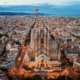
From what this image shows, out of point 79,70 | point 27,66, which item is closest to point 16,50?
point 27,66

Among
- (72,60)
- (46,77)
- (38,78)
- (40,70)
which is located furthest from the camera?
(72,60)

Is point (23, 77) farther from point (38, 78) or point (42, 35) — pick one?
point (42, 35)

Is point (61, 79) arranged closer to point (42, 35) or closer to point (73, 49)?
point (42, 35)

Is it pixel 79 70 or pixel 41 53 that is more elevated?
pixel 41 53

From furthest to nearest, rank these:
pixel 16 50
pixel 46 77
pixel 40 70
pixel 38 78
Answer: pixel 16 50, pixel 40 70, pixel 46 77, pixel 38 78

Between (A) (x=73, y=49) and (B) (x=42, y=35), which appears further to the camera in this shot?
(A) (x=73, y=49)

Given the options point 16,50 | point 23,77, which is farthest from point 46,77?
point 16,50

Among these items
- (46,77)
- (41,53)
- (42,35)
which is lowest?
(46,77)
